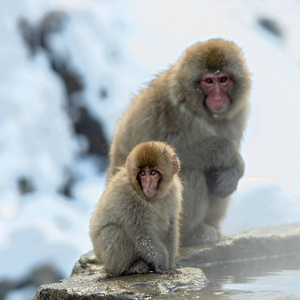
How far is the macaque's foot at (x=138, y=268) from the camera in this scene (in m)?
3.59

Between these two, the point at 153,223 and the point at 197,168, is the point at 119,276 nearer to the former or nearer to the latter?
the point at 153,223

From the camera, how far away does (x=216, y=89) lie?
481 cm

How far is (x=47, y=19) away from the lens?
13492 mm

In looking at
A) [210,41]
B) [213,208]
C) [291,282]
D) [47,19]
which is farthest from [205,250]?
[47,19]

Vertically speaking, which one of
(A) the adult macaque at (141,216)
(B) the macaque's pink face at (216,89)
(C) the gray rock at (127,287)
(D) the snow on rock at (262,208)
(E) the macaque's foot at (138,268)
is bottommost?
(C) the gray rock at (127,287)

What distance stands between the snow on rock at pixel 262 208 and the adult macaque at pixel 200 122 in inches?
72.3

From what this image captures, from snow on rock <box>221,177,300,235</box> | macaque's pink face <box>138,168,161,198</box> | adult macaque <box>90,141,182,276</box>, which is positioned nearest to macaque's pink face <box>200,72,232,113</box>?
adult macaque <box>90,141,182,276</box>

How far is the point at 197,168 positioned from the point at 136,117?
2.15 ft

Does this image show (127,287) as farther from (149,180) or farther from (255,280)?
(255,280)

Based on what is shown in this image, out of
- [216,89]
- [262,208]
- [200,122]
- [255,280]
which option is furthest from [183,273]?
[262,208]

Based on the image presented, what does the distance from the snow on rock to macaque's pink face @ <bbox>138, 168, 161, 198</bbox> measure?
11.5 feet

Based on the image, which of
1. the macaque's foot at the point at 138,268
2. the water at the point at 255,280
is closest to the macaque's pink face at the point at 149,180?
the macaque's foot at the point at 138,268

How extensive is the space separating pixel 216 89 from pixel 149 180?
66.0 inches

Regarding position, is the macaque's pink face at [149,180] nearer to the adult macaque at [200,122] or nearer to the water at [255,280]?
the water at [255,280]
